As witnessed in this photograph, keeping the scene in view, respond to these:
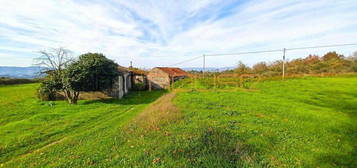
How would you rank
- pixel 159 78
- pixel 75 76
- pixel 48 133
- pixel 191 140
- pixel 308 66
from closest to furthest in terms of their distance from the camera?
pixel 191 140, pixel 48 133, pixel 75 76, pixel 159 78, pixel 308 66

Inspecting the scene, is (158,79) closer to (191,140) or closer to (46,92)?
(46,92)

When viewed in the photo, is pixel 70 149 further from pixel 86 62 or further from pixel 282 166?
pixel 86 62

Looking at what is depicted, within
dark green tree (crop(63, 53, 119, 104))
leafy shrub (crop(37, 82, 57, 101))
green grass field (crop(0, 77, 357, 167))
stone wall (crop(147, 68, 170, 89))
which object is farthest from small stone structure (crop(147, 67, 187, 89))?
green grass field (crop(0, 77, 357, 167))

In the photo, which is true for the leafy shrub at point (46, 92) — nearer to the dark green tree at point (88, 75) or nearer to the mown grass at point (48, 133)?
the dark green tree at point (88, 75)

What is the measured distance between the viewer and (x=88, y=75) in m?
13.1

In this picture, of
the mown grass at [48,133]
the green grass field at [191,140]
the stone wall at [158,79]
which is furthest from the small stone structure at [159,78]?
the green grass field at [191,140]

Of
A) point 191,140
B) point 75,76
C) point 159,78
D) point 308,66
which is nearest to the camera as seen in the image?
point 191,140

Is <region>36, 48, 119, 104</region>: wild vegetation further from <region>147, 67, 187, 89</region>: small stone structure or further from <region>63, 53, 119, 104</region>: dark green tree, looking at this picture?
<region>147, 67, 187, 89</region>: small stone structure

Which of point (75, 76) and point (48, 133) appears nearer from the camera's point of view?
point (48, 133)

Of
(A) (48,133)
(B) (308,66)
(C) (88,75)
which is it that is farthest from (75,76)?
(B) (308,66)

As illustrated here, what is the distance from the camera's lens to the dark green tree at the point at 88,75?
12.7 metres

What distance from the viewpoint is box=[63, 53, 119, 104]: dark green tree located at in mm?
12688

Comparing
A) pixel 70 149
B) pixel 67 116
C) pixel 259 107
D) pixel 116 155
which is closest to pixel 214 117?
pixel 259 107

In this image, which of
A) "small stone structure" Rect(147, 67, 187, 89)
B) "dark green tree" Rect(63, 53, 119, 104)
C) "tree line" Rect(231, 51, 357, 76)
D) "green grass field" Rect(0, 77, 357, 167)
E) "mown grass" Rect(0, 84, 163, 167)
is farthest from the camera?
"tree line" Rect(231, 51, 357, 76)
